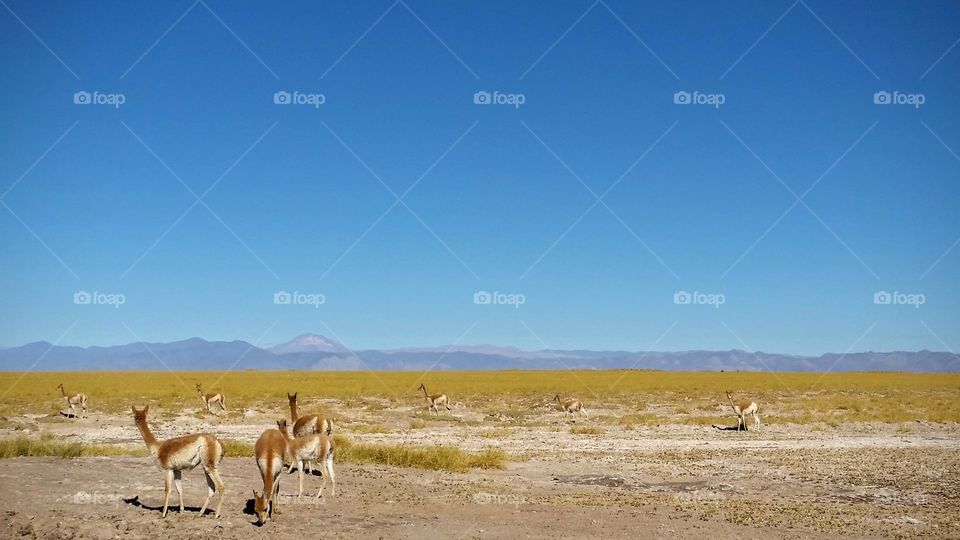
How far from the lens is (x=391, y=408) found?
140 feet

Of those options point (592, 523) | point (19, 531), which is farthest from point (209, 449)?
point (592, 523)

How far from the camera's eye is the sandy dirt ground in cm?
1257

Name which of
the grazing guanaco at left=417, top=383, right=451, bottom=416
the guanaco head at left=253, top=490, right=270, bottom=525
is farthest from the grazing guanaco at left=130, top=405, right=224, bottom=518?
the grazing guanaco at left=417, top=383, right=451, bottom=416

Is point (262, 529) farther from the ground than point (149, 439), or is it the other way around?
point (149, 439)

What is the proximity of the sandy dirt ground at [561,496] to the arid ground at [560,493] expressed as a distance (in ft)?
0.15

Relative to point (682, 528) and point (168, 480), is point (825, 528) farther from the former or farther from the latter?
point (168, 480)

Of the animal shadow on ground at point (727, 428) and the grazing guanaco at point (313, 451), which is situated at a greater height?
the grazing guanaco at point (313, 451)

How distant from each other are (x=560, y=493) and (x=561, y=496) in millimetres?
557

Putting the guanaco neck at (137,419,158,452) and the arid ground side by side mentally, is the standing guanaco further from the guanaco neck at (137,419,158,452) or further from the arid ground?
the guanaco neck at (137,419,158,452)

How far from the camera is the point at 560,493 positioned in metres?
16.9

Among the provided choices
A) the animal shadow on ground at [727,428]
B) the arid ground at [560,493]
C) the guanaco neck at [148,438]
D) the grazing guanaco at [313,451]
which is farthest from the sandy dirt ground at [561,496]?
the animal shadow on ground at [727,428]

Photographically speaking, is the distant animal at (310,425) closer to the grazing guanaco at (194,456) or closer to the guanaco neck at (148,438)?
the guanaco neck at (148,438)

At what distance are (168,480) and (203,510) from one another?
2.86ft

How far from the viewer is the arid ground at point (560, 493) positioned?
41.5ft
